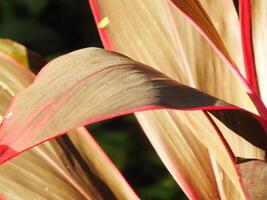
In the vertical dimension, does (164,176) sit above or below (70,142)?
below

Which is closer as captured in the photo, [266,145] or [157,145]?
[266,145]

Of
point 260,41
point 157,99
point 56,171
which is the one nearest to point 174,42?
point 260,41

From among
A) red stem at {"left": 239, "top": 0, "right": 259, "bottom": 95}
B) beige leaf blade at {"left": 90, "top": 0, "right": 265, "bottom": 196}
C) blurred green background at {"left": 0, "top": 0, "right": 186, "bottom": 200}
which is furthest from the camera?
blurred green background at {"left": 0, "top": 0, "right": 186, "bottom": 200}

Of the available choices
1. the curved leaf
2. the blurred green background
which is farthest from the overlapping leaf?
the blurred green background

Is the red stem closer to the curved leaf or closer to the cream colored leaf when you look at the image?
the cream colored leaf

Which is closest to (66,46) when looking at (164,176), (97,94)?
(164,176)

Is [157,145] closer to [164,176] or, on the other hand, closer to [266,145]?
[266,145]

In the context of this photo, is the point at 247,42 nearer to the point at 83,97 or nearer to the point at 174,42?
the point at 174,42
